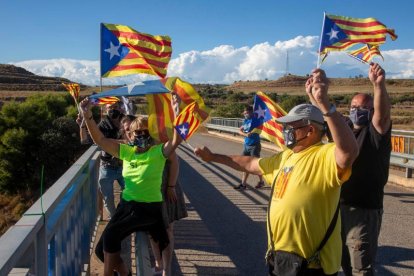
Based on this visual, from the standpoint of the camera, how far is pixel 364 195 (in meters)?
4.20

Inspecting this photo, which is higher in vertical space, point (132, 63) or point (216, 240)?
point (132, 63)

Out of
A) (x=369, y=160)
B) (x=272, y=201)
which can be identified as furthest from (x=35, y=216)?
(x=369, y=160)

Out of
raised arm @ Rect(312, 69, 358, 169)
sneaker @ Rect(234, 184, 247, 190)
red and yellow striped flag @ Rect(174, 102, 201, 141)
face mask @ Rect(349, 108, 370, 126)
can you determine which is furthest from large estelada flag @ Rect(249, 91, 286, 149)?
raised arm @ Rect(312, 69, 358, 169)

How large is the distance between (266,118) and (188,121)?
315 cm

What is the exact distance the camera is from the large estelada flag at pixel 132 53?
6829 mm

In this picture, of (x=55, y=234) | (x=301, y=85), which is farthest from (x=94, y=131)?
(x=301, y=85)

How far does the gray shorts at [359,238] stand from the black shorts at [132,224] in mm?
1703

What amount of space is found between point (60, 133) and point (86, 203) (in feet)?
44.8

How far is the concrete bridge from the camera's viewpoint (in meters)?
2.81

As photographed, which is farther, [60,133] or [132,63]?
[60,133]

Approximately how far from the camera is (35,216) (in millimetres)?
2805

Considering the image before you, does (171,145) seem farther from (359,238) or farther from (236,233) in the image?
(236,233)

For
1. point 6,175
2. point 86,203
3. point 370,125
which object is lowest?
point 6,175

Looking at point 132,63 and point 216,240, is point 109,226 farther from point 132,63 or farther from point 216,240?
point 132,63
